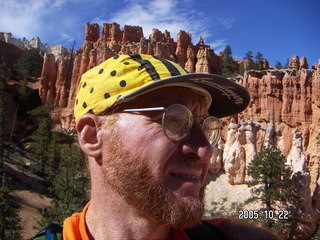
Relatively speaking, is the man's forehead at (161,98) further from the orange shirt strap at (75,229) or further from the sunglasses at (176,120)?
the orange shirt strap at (75,229)

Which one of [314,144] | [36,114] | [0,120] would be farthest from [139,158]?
[36,114]

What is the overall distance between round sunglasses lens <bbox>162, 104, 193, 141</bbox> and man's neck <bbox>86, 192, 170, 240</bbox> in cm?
46

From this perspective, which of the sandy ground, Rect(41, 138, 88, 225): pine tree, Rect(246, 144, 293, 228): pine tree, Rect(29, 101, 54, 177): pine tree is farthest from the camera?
Rect(29, 101, 54, 177): pine tree

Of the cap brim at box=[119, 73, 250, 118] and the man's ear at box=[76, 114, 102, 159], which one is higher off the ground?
the cap brim at box=[119, 73, 250, 118]

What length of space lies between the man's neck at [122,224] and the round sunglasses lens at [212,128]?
63cm

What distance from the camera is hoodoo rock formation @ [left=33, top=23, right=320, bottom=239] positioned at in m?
22.5

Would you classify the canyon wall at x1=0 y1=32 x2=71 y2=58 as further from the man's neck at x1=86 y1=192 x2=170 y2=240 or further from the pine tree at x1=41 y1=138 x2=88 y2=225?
the man's neck at x1=86 y1=192 x2=170 y2=240

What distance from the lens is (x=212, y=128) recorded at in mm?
1971

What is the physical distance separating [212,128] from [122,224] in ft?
2.69

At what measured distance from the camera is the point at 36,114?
42406 mm
